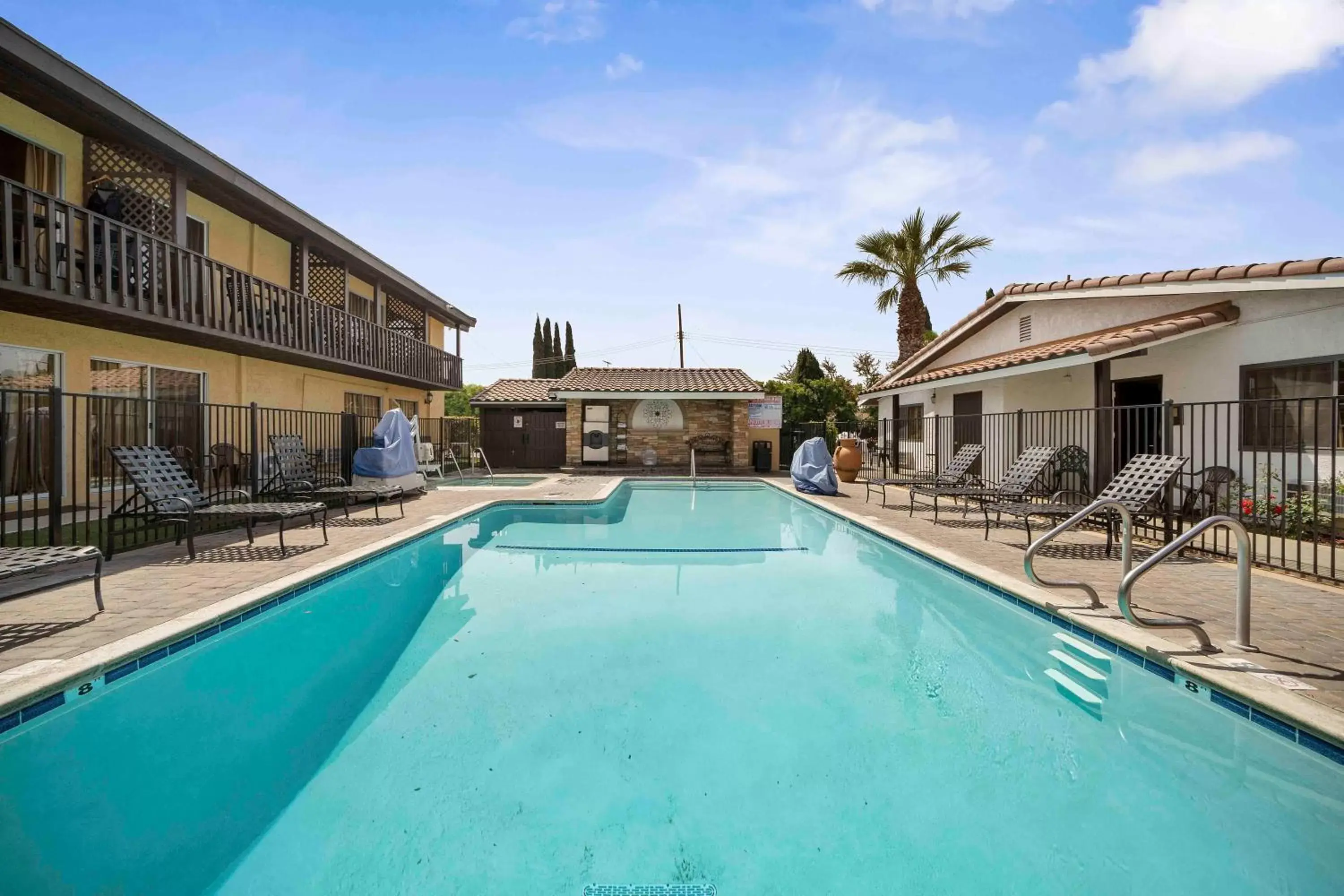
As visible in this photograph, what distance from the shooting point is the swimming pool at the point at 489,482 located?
49.7ft

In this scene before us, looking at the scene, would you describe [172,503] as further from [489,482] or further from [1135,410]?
[1135,410]

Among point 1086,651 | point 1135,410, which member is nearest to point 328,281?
point 1086,651

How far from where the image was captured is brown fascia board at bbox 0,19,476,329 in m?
7.08

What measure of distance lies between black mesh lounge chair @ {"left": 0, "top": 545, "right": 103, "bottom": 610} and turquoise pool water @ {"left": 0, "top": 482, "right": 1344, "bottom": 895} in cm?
93

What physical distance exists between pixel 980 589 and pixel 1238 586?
6.96ft

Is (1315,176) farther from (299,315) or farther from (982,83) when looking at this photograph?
(299,315)

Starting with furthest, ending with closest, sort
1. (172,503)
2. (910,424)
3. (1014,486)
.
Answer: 1. (910,424)
2. (1014,486)
3. (172,503)

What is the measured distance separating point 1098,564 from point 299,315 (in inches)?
542

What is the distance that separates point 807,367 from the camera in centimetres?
3500

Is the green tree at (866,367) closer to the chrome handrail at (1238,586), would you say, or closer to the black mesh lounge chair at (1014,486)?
the black mesh lounge chair at (1014,486)

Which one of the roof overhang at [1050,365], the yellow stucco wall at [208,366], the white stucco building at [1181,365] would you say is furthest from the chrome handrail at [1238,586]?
the yellow stucco wall at [208,366]

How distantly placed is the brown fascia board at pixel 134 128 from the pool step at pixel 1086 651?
11422 mm

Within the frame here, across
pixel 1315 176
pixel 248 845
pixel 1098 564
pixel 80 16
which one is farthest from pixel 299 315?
pixel 1315 176

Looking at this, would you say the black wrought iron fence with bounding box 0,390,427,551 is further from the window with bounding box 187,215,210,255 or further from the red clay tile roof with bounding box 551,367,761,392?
the red clay tile roof with bounding box 551,367,761,392
